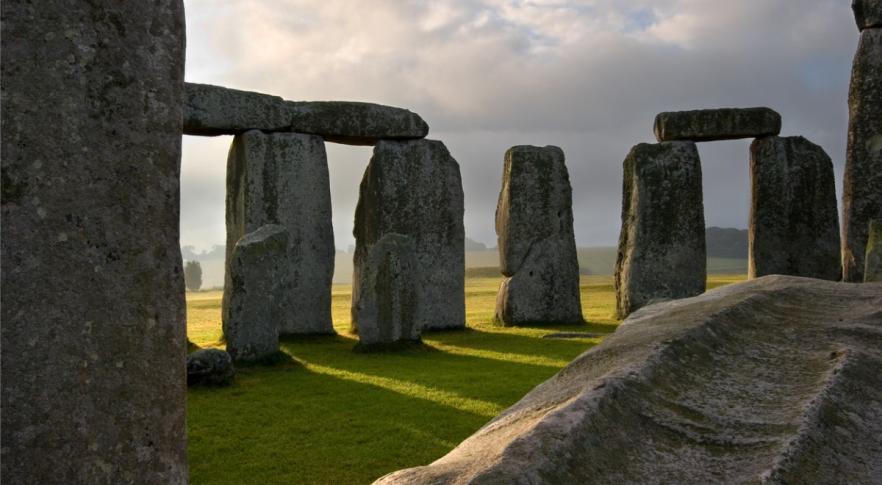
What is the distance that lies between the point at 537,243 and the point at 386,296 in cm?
512

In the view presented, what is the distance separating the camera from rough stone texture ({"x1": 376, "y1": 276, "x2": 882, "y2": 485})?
61.6 inches

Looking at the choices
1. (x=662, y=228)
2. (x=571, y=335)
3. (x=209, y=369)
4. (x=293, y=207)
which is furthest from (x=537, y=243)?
(x=209, y=369)

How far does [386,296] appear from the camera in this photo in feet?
39.4

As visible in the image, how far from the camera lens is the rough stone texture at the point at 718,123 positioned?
16859mm

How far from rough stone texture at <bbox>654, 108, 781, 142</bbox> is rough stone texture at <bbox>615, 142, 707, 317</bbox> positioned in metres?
0.34

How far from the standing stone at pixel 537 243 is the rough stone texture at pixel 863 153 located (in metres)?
4.99

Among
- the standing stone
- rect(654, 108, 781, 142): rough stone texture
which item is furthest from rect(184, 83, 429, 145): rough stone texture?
rect(654, 108, 781, 142): rough stone texture

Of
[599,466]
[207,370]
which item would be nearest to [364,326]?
[207,370]

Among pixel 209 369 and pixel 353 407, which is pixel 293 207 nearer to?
pixel 209 369

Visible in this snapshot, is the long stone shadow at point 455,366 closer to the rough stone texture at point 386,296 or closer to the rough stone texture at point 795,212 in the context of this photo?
the rough stone texture at point 386,296

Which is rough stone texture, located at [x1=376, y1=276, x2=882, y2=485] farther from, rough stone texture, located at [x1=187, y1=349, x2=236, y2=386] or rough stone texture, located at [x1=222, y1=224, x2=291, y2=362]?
rough stone texture, located at [x1=222, y1=224, x2=291, y2=362]

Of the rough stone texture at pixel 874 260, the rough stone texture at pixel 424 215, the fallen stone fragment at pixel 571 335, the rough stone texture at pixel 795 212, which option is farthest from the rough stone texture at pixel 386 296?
the rough stone texture at pixel 795 212

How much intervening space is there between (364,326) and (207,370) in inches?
125

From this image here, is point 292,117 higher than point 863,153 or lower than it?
higher
